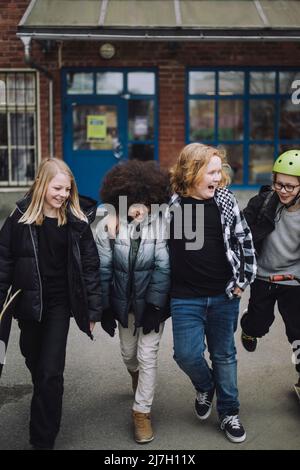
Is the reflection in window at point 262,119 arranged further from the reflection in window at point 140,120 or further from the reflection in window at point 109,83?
the reflection in window at point 109,83

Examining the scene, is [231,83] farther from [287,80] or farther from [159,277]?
[159,277]

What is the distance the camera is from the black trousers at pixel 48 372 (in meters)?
3.68

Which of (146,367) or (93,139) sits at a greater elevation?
(93,139)

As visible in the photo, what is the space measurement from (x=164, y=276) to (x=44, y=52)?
768 cm

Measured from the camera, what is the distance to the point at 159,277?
385cm

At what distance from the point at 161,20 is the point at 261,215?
5.95 meters

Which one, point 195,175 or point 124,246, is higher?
point 195,175

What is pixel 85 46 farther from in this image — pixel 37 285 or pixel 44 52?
pixel 37 285

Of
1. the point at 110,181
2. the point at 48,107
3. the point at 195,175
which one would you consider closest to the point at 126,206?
the point at 110,181

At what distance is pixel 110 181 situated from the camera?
3.95m

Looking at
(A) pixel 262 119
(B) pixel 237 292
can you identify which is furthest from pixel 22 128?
(B) pixel 237 292

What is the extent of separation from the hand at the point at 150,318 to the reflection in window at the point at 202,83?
25.0 feet

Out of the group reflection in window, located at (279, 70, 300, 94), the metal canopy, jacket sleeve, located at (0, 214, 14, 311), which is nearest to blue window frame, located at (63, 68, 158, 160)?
the metal canopy

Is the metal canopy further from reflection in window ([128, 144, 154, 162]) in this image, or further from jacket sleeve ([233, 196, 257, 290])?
jacket sleeve ([233, 196, 257, 290])
